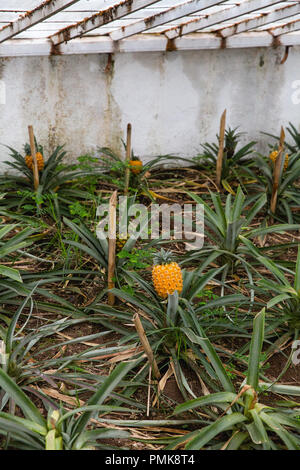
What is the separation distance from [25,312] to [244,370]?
1.08m

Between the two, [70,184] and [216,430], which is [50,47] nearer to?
[70,184]

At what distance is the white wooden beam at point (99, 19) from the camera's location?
2781mm

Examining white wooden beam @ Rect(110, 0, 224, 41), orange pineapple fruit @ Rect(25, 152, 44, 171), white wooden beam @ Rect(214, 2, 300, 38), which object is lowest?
orange pineapple fruit @ Rect(25, 152, 44, 171)

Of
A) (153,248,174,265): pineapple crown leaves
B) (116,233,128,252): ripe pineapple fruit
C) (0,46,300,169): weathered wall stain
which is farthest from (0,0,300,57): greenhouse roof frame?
(153,248,174,265): pineapple crown leaves

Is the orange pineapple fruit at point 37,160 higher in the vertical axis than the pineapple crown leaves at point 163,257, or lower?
higher

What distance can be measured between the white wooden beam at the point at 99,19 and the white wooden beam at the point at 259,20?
1263mm

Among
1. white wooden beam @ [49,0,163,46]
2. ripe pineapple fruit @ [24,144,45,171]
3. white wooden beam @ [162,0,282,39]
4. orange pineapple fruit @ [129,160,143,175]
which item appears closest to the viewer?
white wooden beam @ [49,0,163,46]

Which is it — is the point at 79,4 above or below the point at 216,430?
above

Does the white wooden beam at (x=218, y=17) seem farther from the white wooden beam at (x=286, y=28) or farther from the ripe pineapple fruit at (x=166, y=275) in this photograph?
the ripe pineapple fruit at (x=166, y=275)

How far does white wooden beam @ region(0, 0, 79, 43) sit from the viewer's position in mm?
2480

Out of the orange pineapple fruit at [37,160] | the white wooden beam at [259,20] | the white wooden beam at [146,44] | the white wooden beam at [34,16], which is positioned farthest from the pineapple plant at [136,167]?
the white wooden beam at [259,20]

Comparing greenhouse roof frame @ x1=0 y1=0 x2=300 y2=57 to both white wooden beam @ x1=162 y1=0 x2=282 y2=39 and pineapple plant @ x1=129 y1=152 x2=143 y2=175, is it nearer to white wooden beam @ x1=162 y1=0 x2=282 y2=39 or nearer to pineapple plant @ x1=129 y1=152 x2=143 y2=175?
white wooden beam @ x1=162 y1=0 x2=282 y2=39

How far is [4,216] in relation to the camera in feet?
10.4

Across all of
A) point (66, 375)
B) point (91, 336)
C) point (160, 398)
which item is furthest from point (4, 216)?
point (160, 398)
